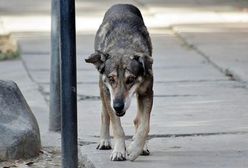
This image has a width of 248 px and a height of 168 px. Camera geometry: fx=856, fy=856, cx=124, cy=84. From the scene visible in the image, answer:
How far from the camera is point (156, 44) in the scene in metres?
14.0

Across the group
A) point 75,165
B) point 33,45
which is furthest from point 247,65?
point 75,165

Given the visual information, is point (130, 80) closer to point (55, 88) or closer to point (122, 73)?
point (122, 73)

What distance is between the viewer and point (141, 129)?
7332 millimetres

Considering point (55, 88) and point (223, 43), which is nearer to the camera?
point (55, 88)

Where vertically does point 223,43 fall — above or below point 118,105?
below

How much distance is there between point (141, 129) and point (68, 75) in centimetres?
129

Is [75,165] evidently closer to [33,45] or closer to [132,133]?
[132,133]

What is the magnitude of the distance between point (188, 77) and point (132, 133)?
317 cm

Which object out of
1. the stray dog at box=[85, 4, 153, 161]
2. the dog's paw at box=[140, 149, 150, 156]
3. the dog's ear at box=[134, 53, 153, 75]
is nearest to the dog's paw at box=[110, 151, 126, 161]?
the stray dog at box=[85, 4, 153, 161]

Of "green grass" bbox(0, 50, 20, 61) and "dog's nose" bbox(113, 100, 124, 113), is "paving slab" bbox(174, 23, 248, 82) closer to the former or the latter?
"green grass" bbox(0, 50, 20, 61)

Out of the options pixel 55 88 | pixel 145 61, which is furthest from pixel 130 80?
pixel 55 88

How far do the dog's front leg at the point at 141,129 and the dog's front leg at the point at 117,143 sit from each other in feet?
0.20

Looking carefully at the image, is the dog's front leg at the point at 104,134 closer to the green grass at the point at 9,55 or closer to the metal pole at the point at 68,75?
the metal pole at the point at 68,75

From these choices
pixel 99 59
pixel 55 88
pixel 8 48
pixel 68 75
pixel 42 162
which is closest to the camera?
pixel 68 75
